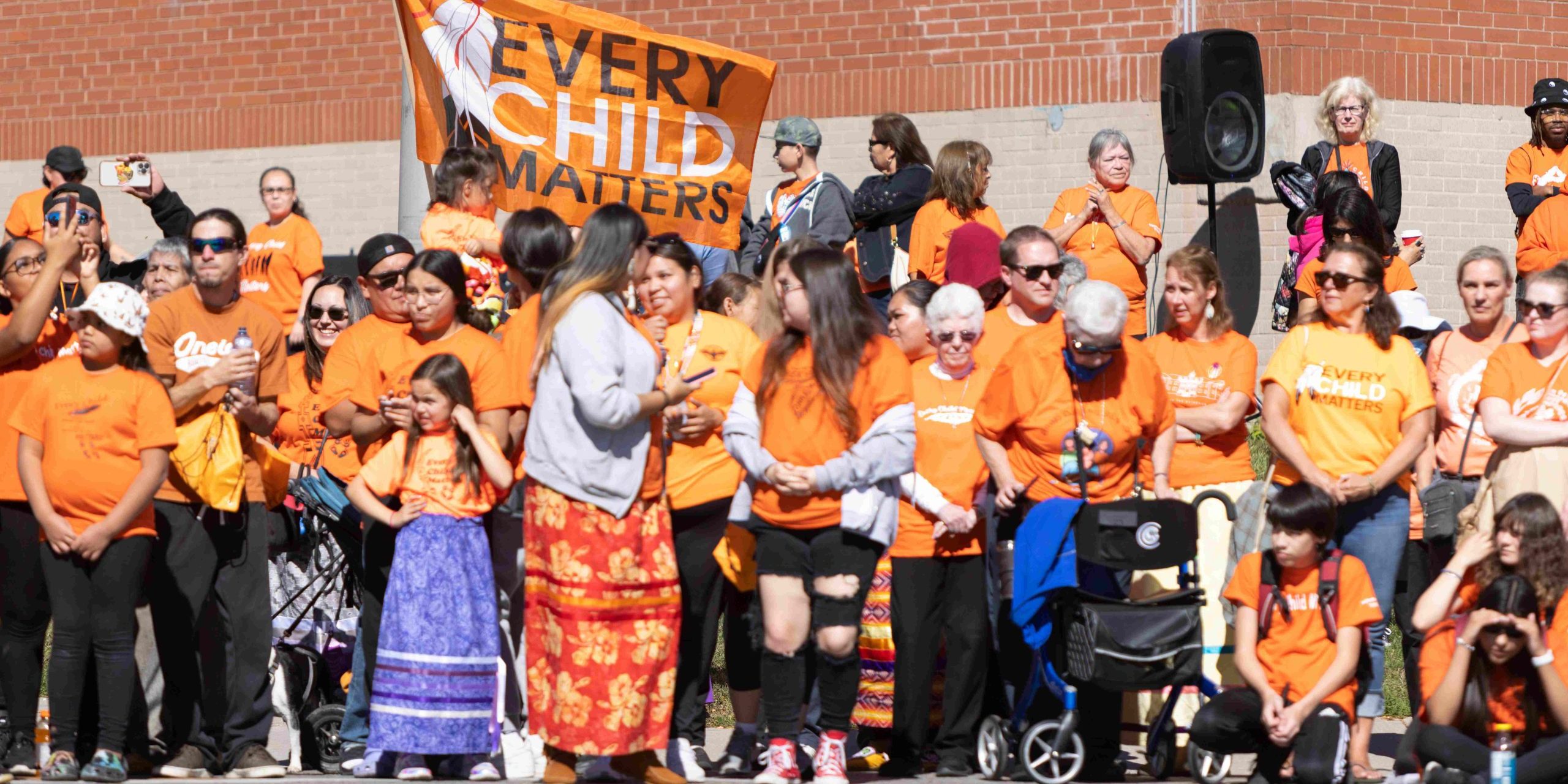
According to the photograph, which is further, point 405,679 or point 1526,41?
point 1526,41

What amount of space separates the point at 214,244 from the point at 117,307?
61 cm

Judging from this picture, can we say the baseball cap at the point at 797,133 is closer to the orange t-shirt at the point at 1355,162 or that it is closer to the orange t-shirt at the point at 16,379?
the orange t-shirt at the point at 1355,162

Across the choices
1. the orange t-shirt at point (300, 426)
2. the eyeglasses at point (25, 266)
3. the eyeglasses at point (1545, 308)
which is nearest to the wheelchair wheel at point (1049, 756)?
the eyeglasses at point (1545, 308)

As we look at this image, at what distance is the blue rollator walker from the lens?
694 centimetres

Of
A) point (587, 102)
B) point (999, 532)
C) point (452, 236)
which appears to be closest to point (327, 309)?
point (452, 236)

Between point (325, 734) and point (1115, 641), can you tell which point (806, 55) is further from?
point (1115, 641)

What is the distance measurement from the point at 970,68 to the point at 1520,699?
807 centimetres

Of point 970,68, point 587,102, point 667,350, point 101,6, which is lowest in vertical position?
point 667,350

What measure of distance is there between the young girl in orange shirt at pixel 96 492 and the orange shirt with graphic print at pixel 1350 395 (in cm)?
419

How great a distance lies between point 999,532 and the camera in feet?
24.7

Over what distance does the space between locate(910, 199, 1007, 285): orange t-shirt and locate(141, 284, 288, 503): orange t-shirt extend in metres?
3.83

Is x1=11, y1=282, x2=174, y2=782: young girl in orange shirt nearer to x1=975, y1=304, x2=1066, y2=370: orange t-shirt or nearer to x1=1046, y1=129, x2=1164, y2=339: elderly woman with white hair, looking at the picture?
x1=975, y1=304, x2=1066, y2=370: orange t-shirt

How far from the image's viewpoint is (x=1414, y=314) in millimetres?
8727

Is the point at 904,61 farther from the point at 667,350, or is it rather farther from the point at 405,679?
the point at 405,679
